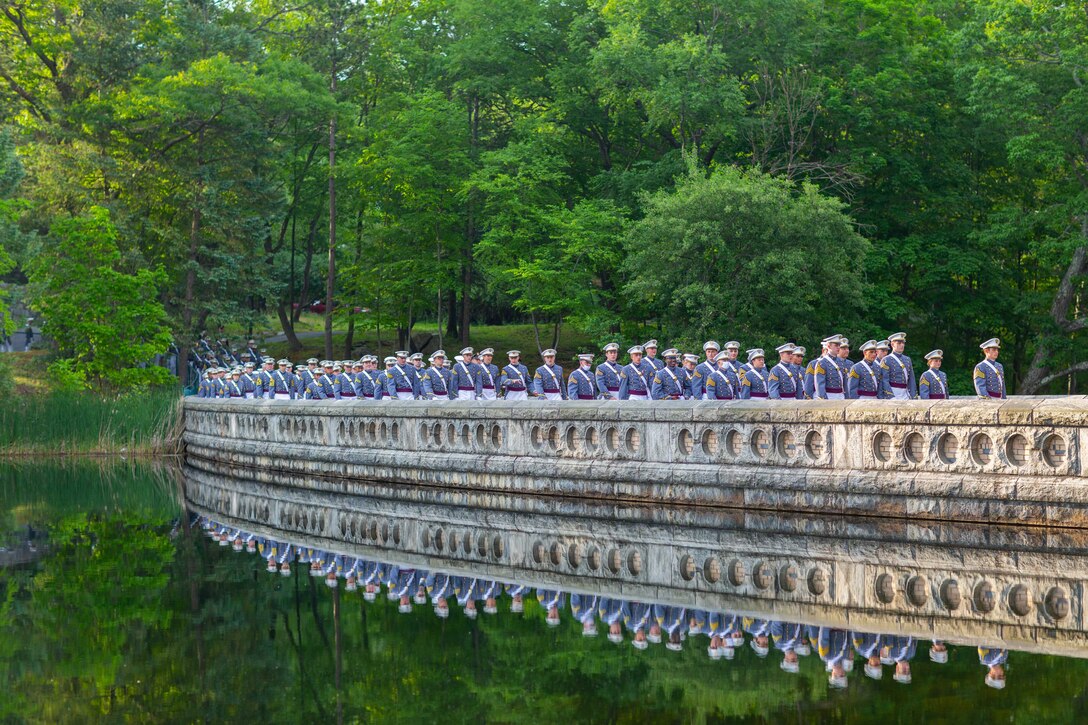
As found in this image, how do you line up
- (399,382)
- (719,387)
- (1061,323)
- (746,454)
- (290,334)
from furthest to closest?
(290,334)
(1061,323)
(399,382)
(719,387)
(746,454)

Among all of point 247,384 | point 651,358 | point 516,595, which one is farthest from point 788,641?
point 247,384

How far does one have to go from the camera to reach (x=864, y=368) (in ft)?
66.0

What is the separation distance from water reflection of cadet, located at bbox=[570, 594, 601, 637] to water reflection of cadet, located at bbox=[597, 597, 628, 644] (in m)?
0.05

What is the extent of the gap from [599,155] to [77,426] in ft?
66.2

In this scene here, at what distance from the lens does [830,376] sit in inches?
798

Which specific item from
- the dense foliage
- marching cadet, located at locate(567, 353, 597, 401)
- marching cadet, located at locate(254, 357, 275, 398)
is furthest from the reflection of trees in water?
marching cadet, located at locate(254, 357, 275, 398)

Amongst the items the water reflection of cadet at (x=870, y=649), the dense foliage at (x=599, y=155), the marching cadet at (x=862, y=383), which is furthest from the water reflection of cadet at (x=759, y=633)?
the dense foliage at (x=599, y=155)

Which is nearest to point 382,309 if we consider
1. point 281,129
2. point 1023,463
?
point 281,129

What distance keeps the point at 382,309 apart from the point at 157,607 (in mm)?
38269

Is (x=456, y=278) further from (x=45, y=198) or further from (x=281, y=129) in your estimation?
(x=45, y=198)

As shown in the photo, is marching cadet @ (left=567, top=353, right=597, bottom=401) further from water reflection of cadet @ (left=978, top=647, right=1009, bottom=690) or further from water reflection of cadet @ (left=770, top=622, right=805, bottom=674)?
water reflection of cadet @ (left=978, top=647, right=1009, bottom=690)

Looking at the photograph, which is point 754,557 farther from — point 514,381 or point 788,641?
point 514,381

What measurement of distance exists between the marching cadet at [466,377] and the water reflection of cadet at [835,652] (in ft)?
55.2

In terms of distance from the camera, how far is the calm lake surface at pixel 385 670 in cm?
874
